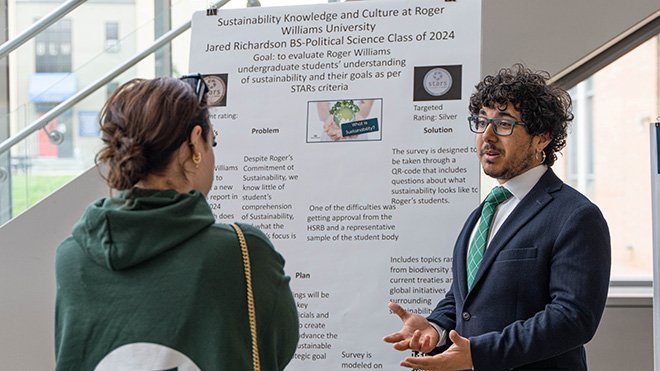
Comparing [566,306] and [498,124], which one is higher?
[498,124]

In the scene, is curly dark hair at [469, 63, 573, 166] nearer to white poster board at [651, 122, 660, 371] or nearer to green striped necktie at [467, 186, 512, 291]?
green striped necktie at [467, 186, 512, 291]

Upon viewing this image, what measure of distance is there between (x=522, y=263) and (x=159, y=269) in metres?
1.04

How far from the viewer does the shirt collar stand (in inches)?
87.1

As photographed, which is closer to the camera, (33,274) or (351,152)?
(351,152)

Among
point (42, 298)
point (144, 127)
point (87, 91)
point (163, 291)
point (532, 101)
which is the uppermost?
point (87, 91)

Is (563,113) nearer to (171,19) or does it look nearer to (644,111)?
(171,19)

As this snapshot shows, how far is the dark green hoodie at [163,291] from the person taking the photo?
1309 mm

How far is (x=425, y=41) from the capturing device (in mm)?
2633

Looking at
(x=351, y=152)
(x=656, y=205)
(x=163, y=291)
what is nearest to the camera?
(x=163, y=291)

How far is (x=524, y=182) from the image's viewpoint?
7.28 feet

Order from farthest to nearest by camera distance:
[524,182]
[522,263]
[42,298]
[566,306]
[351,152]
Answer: [42,298], [351,152], [524,182], [522,263], [566,306]

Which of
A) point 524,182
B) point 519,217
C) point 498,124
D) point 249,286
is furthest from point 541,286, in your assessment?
point 249,286

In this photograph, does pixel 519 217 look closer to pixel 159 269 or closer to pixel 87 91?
pixel 159 269

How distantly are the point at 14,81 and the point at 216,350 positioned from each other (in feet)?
11.0
